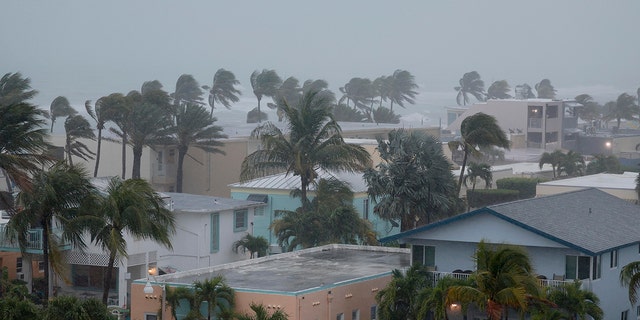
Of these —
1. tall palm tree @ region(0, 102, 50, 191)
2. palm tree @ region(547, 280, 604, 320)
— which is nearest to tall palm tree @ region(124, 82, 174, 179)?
tall palm tree @ region(0, 102, 50, 191)

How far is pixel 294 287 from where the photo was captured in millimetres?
38031

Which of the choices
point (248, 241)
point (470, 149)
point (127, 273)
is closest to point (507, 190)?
point (470, 149)

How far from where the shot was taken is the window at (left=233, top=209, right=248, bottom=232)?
5538cm

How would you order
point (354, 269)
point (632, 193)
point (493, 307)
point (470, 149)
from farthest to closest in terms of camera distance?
point (632, 193) < point (470, 149) < point (354, 269) < point (493, 307)

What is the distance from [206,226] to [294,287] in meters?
15.8

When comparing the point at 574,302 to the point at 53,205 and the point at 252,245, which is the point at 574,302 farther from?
the point at 252,245

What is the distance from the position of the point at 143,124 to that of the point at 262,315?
133ft

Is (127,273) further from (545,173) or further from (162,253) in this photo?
(545,173)

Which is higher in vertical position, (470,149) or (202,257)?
(470,149)

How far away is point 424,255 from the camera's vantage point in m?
40.2

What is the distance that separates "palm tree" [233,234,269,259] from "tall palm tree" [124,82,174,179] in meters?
19.9

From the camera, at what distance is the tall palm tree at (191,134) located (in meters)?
76.8

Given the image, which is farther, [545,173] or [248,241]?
[545,173]

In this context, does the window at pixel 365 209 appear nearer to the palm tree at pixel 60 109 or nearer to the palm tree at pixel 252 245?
the palm tree at pixel 252 245
